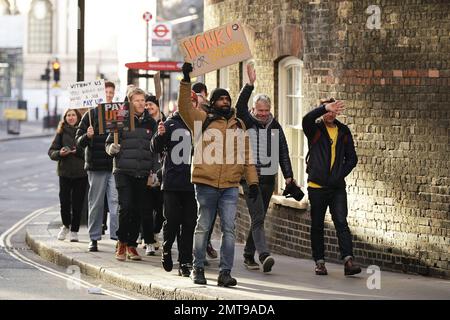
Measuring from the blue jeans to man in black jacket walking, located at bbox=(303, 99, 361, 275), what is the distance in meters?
1.39

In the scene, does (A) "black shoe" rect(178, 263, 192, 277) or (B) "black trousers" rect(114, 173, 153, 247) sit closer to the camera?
(A) "black shoe" rect(178, 263, 192, 277)

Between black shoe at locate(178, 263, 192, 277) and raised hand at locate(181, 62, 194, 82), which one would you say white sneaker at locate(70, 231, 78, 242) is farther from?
raised hand at locate(181, 62, 194, 82)

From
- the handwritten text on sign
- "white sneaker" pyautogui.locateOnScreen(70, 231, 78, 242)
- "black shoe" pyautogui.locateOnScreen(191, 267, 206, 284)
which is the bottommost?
"black shoe" pyautogui.locateOnScreen(191, 267, 206, 284)

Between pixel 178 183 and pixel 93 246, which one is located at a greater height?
pixel 178 183

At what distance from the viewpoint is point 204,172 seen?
1255 cm

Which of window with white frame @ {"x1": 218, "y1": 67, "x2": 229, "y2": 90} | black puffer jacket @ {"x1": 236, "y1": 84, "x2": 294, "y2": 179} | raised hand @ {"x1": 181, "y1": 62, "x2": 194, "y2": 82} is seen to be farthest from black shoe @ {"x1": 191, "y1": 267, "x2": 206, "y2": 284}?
window with white frame @ {"x1": 218, "y1": 67, "x2": 229, "y2": 90}

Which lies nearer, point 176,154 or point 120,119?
point 176,154

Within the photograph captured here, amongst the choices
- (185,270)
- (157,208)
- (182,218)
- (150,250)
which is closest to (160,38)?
(157,208)

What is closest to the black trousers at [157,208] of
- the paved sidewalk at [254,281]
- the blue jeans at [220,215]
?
the paved sidewalk at [254,281]

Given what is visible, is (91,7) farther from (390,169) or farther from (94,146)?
(390,169)

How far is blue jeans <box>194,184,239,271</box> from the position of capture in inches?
499

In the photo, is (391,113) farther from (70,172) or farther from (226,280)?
(70,172)

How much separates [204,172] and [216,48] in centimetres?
158

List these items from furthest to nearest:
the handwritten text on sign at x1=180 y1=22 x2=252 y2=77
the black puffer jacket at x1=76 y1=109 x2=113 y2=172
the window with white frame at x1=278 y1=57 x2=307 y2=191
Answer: the window with white frame at x1=278 y1=57 x2=307 y2=191, the black puffer jacket at x1=76 y1=109 x2=113 y2=172, the handwritten text on sign at x1=180 y1=22 x2=252 y2=77
